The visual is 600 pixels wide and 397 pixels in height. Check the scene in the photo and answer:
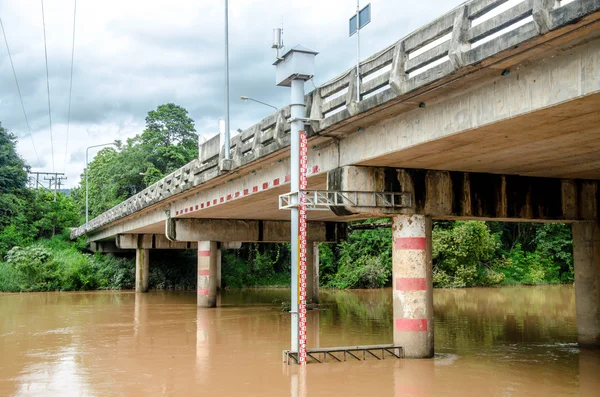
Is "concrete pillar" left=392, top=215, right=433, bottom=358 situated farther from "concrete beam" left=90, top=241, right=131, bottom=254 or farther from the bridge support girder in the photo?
"concrete beam" left=90, top=241, right=131, bottom=254

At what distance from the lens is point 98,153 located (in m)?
88.1

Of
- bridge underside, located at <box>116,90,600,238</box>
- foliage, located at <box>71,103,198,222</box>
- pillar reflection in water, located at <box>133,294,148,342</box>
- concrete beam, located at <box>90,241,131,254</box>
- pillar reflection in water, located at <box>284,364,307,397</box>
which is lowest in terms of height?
pillar reflection in water, located at <box>133,294,148,342</box>

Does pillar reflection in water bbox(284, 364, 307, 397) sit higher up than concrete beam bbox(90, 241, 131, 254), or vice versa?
concrete beam bbox(90, 241, 131, 254)

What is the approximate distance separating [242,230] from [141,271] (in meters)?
18.0

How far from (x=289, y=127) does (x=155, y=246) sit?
33638mm

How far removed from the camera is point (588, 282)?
16.5 meters

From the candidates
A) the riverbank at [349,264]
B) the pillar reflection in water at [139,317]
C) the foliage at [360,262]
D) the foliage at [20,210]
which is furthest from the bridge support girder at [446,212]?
the foliage at [20,210]

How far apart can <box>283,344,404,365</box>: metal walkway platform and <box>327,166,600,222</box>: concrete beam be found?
294 cm

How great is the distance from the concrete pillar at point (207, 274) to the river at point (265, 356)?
5.54ft

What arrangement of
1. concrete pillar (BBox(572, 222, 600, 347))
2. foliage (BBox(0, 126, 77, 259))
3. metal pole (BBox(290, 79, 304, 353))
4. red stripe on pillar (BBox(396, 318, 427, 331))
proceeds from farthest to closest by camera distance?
foliage (BBox(0, 126, 77, 259)), concrete pillar (BBox(572, 222, 600, 347)), red stripe on pillar (BBox(396, 318, 427, 331)), metal pole (BBox(290, 79, 304, 353))

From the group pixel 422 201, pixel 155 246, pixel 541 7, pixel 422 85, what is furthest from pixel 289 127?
Result: pixel 155 246

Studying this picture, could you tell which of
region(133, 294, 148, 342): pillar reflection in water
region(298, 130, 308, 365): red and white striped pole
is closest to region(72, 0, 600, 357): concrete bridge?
region(298, 130, 308, 365): red and white striped pole

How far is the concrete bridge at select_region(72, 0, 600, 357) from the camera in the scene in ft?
29.2

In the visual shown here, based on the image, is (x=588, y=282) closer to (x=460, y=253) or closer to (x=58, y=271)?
(x=460, y=253)
